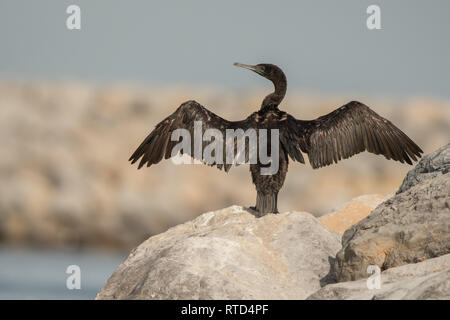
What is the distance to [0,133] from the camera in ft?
100

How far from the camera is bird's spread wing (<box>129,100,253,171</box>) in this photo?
10.5 meters

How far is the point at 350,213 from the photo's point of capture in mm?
10898

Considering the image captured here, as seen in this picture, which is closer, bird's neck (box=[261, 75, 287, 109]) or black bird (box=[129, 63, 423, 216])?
black bird (box=[129, 63, 423, 216])

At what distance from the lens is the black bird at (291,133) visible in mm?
10297

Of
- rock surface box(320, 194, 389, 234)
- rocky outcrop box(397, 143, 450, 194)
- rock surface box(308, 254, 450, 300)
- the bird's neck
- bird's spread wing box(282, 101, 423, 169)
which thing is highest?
the bird's neck

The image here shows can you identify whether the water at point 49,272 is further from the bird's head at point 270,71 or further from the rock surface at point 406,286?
the rock surface at point 406,286

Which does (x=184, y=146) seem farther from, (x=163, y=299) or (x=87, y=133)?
(x=87, y=133)

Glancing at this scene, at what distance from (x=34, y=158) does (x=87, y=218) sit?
283 cm

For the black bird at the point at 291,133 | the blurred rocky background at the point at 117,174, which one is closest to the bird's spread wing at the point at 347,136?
the black bird at the point at 291,133

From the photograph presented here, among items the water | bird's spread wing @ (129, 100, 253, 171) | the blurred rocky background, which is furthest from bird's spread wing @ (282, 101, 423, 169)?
the blurred rocky background

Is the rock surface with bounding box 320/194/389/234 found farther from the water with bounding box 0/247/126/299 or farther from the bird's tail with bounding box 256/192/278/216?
the water with bounding box 0/247/126/299

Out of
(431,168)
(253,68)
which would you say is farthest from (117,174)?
(431,168)

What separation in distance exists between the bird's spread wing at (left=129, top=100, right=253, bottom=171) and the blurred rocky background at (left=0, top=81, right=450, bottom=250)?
17.9m
